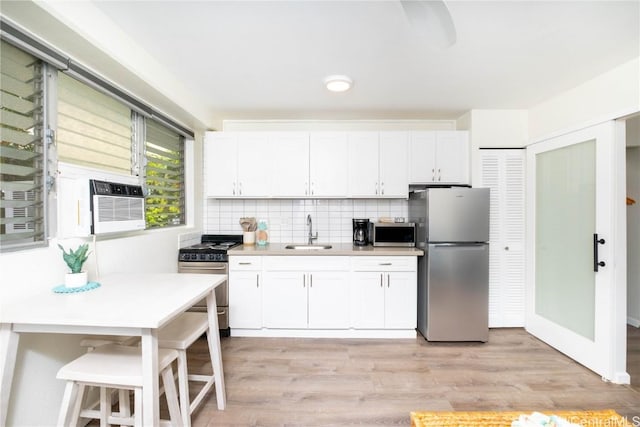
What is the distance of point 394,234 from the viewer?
3289 mm

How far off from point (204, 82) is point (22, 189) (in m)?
1.61

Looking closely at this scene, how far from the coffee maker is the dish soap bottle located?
3.52 ft

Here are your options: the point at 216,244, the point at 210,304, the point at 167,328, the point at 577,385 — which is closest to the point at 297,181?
the point at 216,244

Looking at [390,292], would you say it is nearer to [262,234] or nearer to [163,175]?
[262,234]

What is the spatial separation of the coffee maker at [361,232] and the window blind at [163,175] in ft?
6.73

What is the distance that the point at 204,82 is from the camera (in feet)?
8.76

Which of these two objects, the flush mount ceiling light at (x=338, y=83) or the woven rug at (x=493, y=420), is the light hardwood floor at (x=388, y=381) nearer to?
the woven rug at (x=493, y=420)

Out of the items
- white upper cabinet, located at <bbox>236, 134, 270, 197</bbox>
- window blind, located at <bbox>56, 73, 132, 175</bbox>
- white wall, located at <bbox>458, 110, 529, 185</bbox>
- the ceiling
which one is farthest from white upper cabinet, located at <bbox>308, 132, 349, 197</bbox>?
window blind, located at <bbox>56, 73, 132, 175</bbox>

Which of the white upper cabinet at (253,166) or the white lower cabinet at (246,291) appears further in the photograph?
the white upper cabinet at (253,166)

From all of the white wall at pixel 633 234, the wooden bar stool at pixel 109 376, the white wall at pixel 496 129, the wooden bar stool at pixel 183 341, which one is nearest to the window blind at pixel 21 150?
the wooden bar stool at pixel 109 376

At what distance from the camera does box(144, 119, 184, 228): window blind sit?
281 cm

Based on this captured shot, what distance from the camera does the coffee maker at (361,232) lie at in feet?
11.5

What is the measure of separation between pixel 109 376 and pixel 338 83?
245 cm

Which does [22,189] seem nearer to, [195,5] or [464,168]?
[195,5]
